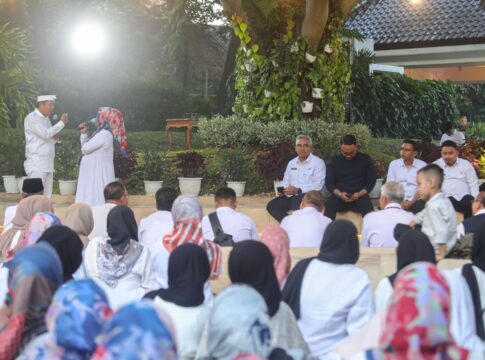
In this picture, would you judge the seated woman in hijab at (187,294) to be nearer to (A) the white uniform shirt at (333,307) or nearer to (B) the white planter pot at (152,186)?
(A) the white uniform shirt at (333,307)

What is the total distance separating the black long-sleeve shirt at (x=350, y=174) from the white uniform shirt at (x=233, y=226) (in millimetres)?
3435

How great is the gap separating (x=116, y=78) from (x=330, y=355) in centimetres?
2350

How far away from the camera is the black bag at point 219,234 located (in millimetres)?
8180

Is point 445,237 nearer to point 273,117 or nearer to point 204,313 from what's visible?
point 204,313

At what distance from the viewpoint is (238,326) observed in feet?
12.7

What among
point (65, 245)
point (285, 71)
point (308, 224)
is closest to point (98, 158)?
point (285, 71)

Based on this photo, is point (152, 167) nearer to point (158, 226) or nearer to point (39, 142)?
point (39, 142)

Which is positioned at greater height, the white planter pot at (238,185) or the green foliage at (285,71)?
the green foliage at (285,71)

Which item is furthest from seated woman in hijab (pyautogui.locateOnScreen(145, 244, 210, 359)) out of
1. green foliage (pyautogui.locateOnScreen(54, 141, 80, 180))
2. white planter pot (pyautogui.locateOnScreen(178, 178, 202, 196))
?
green foliage (pyautogui.locateOnScreen(54, 141, 80, 180))

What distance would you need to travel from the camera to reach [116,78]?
90.7ft

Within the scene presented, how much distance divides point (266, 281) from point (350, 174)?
701cm

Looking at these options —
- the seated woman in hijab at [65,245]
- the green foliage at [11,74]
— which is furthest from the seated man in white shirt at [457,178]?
the green foliage at [11,74]

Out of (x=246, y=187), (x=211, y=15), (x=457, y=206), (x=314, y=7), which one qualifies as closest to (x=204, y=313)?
(x=457, y=206)

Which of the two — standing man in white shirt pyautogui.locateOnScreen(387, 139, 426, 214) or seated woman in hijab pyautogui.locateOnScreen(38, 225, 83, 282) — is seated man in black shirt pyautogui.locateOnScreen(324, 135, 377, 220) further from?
seated woman in hijab pyautogui.locateOnScreen(38, 225, 83, 282)
